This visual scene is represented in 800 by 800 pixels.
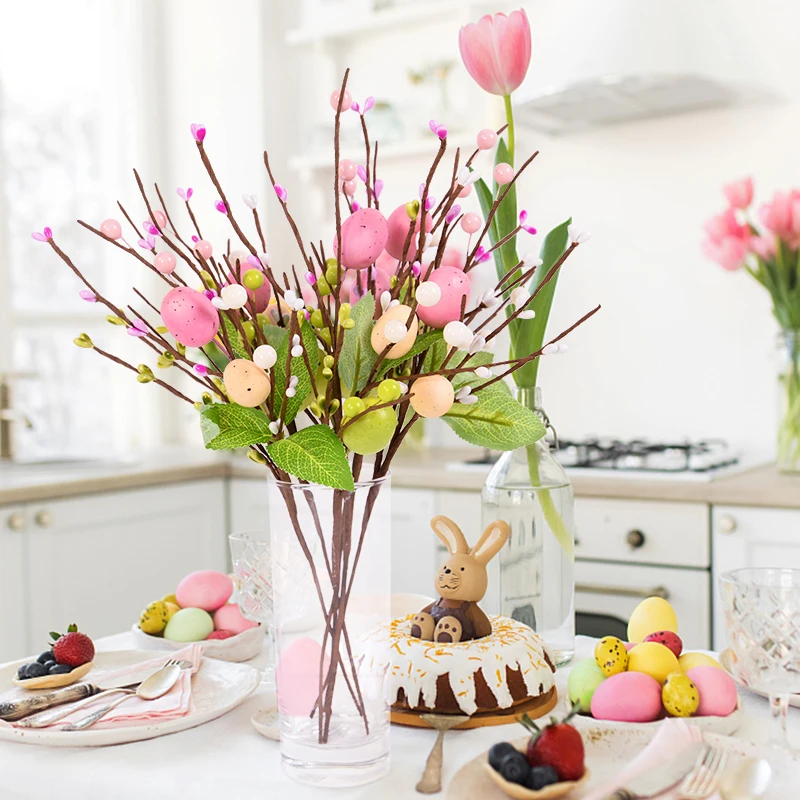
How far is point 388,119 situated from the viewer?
114 inches

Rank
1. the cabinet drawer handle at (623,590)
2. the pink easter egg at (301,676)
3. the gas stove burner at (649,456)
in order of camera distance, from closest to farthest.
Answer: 1. the pink easter egg at (301,676)
2. the cabinet drawer handle at (623,590)
3. the gas stove burner at (649,456)

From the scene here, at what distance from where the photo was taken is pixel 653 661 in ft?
3.13

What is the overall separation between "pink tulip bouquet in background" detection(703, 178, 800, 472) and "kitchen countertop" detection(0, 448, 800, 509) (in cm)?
12

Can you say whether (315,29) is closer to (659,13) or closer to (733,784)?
(659,13)

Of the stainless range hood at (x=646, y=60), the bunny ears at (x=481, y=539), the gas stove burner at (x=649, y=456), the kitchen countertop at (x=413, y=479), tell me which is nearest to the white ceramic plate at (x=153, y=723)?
the bunny ears at (x=481, y=539)

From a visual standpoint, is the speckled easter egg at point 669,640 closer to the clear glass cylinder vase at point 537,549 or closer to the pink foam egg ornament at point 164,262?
the clear glass cylinder vase at point 537,549

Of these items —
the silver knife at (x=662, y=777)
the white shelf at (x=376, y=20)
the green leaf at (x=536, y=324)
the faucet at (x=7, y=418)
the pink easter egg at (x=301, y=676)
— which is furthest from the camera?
the white shelf at (x=376, y=20)

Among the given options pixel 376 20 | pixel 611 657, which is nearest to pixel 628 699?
pixel 611 657

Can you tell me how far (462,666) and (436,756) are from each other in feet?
0.38

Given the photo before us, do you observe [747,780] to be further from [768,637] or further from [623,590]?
[623,590]

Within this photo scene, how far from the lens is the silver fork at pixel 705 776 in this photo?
733 mm

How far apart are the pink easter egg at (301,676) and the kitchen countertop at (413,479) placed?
1.40 metres

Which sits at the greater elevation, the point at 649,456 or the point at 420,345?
the point at 420,345

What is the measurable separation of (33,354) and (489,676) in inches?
95.6
